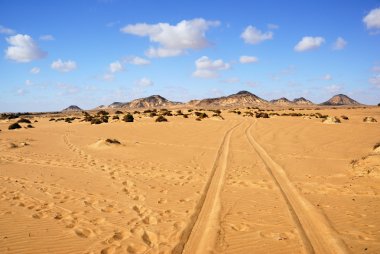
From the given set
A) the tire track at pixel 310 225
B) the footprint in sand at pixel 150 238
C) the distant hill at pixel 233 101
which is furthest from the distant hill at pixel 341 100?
the footprint in sand at pixel 150 238

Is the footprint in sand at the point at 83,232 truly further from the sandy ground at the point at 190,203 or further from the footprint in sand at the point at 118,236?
the footprint in sand at the point at 118,236

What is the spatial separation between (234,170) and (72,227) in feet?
21.5

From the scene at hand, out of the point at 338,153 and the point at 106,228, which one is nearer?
the point at 106,228

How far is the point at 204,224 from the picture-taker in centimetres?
668

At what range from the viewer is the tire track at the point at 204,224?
18.6 ft

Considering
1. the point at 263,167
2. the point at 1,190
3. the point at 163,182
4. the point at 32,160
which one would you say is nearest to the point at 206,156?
the point at 263,167

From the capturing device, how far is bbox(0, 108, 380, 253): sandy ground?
5859mm

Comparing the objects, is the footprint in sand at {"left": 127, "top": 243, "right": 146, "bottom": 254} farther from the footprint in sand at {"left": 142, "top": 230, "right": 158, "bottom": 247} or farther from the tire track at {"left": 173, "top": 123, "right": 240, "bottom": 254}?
the tire track at {"left": 173, "top": 123, "right": 240, "bottom": 254}

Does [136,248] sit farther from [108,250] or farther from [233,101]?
[233,101]

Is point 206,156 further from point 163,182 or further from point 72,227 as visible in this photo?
point 72,227

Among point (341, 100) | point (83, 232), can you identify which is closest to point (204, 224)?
point (83, 232)

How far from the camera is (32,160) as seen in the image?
1399cm

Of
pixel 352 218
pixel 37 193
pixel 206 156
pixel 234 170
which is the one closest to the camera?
pixel 352 218

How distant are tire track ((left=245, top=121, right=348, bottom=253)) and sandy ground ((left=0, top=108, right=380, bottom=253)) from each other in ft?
0.07
